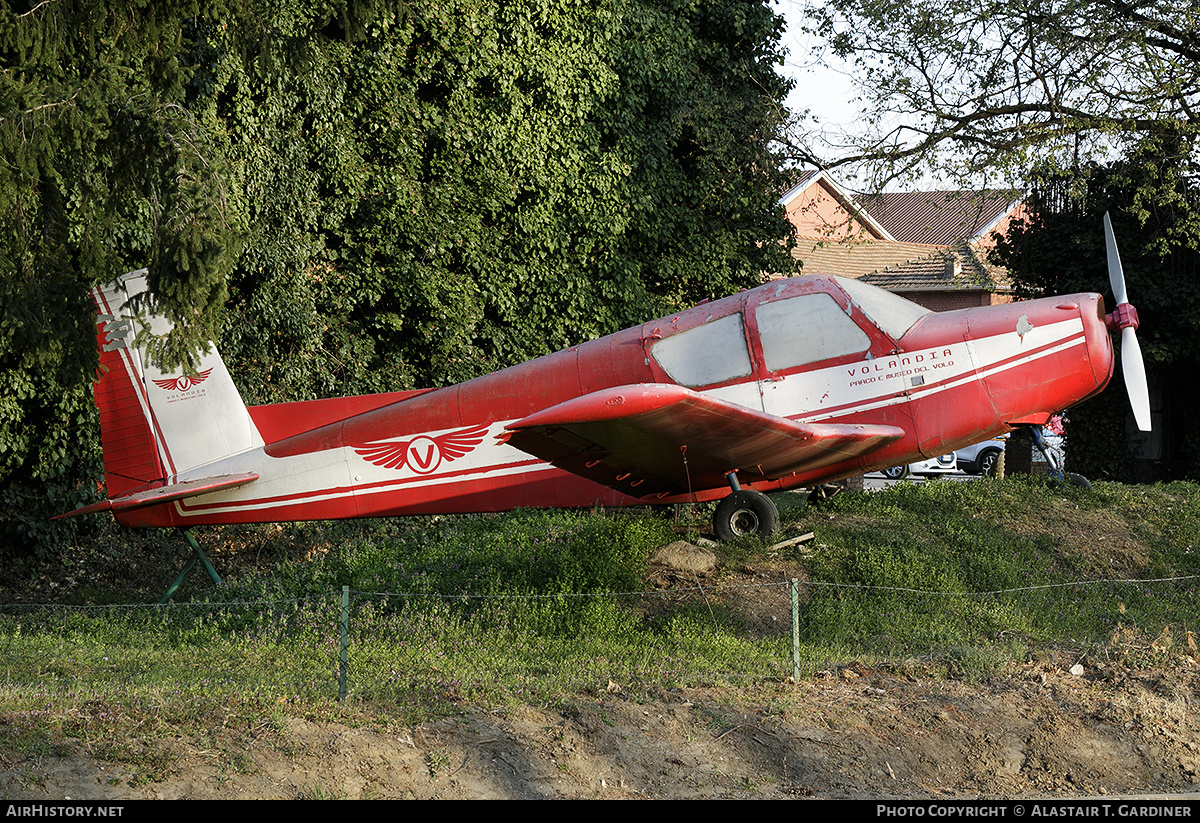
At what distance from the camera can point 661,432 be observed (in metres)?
7.34

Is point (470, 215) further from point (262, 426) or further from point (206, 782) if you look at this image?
point (206, 782)

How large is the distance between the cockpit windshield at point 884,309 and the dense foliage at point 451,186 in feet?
17.1

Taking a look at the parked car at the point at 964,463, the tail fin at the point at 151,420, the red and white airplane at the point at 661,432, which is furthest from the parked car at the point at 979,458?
the tail fin at the point at 151,420

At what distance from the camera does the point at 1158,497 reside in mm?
11789

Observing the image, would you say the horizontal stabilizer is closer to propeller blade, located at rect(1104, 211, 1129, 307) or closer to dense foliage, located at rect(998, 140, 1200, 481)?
propeller blade, located at rect(1104, 211, 1129, 307)

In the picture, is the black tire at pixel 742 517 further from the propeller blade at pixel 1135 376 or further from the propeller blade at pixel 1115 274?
the propeller blade at pixel 1115 274

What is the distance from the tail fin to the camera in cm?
996

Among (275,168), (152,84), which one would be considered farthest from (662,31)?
(152,84)

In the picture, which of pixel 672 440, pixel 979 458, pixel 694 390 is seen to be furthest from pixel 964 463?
pixel 672 440

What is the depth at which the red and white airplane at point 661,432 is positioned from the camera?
28.0 ft

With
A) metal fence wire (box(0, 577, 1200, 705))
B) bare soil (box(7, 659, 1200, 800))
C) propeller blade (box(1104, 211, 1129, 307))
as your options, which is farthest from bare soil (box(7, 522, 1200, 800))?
propeller blade (box(1104, 211, 1129, 307))

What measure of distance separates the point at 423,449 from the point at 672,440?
9.77 feet

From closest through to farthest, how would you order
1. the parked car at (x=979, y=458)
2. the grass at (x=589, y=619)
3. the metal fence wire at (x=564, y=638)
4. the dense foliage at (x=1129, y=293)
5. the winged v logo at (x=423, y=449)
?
the grass at (x=589, y=619)
the metal fence wire at (x=564, y=638)
the winged v logo at (x=423, y=449)
the dense foliage at (x=1129, y=293)
the parked car at (x=979, y=458)

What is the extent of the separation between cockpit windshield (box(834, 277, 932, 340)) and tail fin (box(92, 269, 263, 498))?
6.13m
